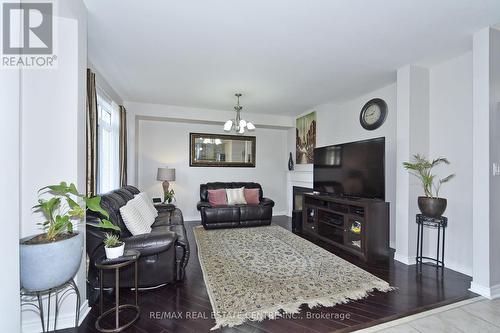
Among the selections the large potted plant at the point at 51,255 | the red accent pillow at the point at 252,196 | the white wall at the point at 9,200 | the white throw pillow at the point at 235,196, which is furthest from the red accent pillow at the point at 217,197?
the white wall at the point at 9,200

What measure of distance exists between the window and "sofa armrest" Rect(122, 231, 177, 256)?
200 cm

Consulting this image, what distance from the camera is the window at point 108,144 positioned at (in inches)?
149

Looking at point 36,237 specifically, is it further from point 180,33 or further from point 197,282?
point 180,33

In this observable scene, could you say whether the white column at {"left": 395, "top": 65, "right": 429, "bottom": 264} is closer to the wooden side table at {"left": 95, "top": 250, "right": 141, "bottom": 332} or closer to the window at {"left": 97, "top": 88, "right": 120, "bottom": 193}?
the wooden side table at {"left": 95, "top": 250, "right": 141, "bottom": 332}

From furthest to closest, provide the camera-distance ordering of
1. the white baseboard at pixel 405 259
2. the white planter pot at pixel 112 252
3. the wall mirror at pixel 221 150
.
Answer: the wall mirror at pixel 221 150 < the white baseboard at pixel 405 259 < the white planter pot at pixel 112 252

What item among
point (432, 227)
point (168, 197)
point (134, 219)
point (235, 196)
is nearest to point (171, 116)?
point (168, 197)

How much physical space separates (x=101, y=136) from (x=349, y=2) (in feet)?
12.7

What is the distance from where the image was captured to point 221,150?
19.7ft

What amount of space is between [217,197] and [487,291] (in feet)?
14.2

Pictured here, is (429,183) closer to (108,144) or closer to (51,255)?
(51,255)

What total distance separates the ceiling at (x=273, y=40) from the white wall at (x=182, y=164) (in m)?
1.66

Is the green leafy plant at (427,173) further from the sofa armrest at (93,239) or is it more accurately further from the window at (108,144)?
the window at (108,144)

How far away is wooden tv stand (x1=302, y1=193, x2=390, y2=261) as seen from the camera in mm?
3184

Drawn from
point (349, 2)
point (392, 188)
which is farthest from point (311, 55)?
point (392, 188)
